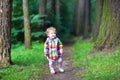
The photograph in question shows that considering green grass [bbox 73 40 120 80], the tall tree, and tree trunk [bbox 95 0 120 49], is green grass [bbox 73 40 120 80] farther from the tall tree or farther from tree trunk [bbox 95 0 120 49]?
the tall tree

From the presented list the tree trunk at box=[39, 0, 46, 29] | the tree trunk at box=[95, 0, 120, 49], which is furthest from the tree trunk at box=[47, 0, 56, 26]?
the tree trunk at box=[95, 0, 120, 49]

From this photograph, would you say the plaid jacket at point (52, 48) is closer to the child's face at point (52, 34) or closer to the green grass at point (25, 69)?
the child's face at point (52, 34)

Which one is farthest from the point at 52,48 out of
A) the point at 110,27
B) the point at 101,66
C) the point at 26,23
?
the point at 26,23

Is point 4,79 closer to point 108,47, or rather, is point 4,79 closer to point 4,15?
point 4,15

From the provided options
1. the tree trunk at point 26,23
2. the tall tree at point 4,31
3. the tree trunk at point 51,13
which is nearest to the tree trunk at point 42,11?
the tree trunk at point 51,13

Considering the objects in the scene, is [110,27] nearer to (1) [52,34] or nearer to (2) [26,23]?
(1) [52,34]

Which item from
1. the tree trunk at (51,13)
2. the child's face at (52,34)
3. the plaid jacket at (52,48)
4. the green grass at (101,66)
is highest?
the child's face at (52,34)

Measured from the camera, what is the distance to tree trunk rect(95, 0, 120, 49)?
13.7 meters

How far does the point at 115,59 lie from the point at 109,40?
214cm

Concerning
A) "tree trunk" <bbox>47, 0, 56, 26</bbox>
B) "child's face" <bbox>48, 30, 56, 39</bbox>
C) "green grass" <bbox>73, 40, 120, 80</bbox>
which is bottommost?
"tree trunk" <bbox>47, 0, 56, 26</bbox>

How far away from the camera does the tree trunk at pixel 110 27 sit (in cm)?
1368

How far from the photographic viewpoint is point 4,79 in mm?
10188

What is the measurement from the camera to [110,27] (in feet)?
45.8

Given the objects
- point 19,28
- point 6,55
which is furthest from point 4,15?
point 19,28
